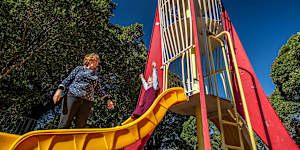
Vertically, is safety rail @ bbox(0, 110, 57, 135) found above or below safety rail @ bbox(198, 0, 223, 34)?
below

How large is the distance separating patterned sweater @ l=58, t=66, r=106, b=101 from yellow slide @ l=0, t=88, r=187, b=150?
1.86 ft

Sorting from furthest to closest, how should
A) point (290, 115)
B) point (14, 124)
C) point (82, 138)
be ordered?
point (290, 115) < point (14, 124) < point (82, 138)

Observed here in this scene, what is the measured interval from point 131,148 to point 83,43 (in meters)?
6.71

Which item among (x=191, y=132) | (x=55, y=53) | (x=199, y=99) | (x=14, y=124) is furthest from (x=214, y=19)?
(x=191, y=132)

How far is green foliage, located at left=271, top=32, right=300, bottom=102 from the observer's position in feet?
37.3

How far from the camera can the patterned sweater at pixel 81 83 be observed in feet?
9.55

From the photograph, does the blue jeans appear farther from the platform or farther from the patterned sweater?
the platform

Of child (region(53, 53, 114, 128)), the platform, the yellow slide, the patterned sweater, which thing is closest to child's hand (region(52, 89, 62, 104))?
child (region(53, 53, 114, 128))

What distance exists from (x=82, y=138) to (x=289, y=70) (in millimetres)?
13480

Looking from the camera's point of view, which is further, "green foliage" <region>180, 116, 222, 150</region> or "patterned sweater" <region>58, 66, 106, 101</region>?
"green foliage" <region>180, 116, 222, 150</region>

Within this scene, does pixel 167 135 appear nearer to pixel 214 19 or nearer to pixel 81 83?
pixel 214 19

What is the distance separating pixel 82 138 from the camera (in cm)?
271

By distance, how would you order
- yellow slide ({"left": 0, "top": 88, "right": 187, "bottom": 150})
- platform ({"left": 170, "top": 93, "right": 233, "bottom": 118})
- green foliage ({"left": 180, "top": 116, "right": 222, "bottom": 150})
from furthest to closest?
green foliage ({"left": 180, "top": 116, "right": 222, "bottom": 150})
platform ({"left": 170, "top": 93, "right": 233, "bottom": 118})
yellow slide ({"left": 0, "top": 88, "right": 187, "bottom": 150})

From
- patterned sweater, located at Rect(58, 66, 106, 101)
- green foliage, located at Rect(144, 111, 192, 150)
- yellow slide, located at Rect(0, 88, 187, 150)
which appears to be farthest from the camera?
green foliage, located at Rect(144, 111, 192, 150)
